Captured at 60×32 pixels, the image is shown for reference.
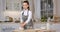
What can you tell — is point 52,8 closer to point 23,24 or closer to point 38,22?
point 38,22

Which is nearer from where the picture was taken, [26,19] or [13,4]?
[26,19]

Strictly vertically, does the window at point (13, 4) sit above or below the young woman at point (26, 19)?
above

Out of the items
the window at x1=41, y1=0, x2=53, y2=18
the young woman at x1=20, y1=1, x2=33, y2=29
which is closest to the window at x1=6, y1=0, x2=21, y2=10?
the window at x1=41, y1=0, x2=53, y2=18

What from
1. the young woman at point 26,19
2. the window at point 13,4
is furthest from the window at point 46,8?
the young woman at point 26,19

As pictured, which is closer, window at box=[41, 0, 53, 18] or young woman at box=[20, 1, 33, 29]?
young woman at box=[20, 1, 33, 29]

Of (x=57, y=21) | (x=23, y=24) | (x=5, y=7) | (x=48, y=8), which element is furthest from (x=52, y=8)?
(x=23, y=24)

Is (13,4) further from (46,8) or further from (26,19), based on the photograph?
(26,19)

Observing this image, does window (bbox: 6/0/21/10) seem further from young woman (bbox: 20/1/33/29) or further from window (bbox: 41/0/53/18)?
young woman (bbox: 20/1/33/29)

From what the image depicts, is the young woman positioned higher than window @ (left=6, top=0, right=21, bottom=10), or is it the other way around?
window @ (left=6, top=0, right=21, bottom=10)

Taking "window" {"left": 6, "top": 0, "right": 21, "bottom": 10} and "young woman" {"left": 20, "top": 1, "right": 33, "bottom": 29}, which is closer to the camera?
"young woman" {"left": 20, "top": 1, "right": 33, "bottom": 29}

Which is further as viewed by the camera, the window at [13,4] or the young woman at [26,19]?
the window at [13,4]

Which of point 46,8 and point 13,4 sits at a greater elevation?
point 13,4

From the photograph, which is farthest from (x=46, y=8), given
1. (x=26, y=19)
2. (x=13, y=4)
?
(x=26, y=19)

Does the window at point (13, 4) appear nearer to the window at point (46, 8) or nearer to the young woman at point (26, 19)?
the window at point (46, 8)
